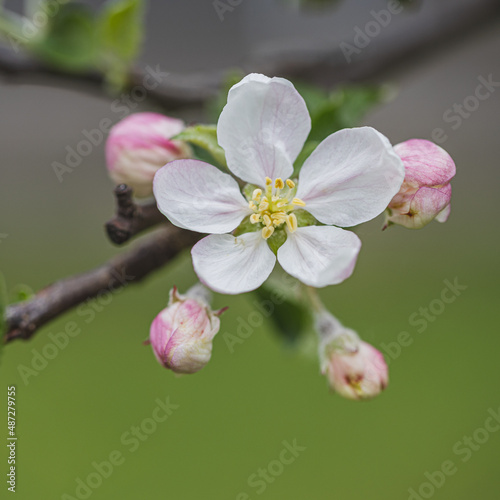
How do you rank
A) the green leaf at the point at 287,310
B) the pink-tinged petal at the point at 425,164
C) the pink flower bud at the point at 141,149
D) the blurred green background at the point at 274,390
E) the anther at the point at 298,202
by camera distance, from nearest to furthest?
the pink-tinged petal at the point at 425,164
the anther at the point at 298,202
the pink flower bud at the point at 141,149
the green leaf at the point at 287,310
the blurred green background at the point at 274,390

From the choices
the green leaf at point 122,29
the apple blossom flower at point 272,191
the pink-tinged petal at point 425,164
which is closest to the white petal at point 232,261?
the apple blossom flower at point 272,191

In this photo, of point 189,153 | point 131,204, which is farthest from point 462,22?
point 131,204

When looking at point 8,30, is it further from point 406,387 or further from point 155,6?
point 155,6

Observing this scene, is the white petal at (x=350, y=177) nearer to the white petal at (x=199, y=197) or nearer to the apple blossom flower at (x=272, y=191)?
the apple blossom flower at (x=272, y=191)

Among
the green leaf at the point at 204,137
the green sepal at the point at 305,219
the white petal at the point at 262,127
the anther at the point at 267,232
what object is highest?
the white petal at the point at 262,127

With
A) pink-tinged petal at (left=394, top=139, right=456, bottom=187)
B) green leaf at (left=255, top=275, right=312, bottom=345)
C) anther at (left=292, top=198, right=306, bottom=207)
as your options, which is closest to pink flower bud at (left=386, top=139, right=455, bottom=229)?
pink-tinged petal at (left=394, top=139, right=456, bottom=187)

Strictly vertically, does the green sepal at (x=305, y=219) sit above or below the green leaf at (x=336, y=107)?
below

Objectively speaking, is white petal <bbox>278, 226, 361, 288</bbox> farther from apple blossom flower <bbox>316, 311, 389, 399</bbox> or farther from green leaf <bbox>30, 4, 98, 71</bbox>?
green leaf <bbox>30, 4, 98, 71</bbox>
